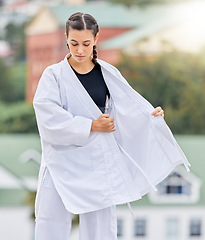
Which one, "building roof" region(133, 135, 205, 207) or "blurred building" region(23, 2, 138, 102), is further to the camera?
"building roof" region(133, 135, 205, 207)

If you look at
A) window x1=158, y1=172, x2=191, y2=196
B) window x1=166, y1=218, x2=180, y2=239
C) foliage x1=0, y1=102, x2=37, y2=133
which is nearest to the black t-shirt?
foliage x1=0, y1=102, x2=37, y2=133

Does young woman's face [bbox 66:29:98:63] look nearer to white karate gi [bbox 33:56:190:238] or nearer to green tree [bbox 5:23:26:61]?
white karate gi [bbox 33:56:190:238]

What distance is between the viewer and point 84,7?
9.84 metres

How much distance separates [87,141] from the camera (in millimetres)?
2012

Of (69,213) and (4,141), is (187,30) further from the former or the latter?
(69,213)

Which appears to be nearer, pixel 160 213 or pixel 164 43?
pixel 164 43

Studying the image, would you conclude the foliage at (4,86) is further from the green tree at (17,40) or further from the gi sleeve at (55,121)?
the gi sleeve at (55,121)

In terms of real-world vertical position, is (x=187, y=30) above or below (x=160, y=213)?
above

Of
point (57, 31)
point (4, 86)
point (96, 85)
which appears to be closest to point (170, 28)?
point (57, 31)

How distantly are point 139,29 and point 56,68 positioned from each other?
8469 mm

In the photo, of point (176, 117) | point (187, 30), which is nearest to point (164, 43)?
point (187, 30)

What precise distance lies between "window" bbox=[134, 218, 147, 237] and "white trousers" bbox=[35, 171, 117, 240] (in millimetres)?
9294

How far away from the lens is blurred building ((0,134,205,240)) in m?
10.6

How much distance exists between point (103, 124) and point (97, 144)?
78 mm
